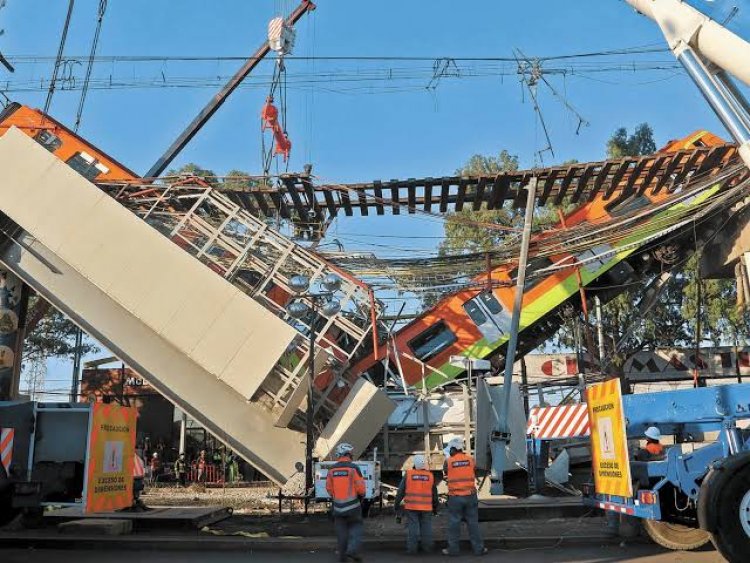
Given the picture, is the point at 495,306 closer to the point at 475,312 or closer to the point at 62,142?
the point at 475,312

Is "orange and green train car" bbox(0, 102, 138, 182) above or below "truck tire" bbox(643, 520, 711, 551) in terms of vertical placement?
above

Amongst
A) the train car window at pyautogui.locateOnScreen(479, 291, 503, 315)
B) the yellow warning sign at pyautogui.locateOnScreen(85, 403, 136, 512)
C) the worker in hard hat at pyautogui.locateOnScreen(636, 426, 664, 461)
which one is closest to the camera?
the worker in hard hat at pyautogui.locateOnScreen(636, 426, 664, 461)

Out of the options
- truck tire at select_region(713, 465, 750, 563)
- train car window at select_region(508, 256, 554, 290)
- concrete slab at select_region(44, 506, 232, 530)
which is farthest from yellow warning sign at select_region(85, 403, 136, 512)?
train car window at select_region(508, 256, 554, 290)

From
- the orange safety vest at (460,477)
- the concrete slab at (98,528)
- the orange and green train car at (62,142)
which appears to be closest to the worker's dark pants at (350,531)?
the orange safety vest at (460,477)

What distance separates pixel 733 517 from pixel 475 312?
35.6 ft

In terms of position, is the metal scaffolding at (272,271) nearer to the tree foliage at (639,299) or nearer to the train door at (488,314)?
the train door at (488,314)

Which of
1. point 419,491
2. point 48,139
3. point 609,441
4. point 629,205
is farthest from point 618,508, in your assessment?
point 48,139

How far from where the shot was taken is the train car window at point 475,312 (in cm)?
1745

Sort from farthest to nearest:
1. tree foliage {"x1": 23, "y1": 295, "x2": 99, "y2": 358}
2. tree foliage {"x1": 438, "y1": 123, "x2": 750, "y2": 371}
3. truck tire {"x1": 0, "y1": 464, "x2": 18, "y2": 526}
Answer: tree foliage {"x1": 23, "y1": 295, "x2": 99, "y2": 358} < tree foliage {"x1": 438, "y1": 123, "x2": 750, "y2": 371} < truck tire {"x1": 0, "y1": 464, "x2": 18, "y2": 526}

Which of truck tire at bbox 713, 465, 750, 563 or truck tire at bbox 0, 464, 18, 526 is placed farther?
truck tire at bbox 0, 464, 18, 526

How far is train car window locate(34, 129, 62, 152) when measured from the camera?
16.3 m

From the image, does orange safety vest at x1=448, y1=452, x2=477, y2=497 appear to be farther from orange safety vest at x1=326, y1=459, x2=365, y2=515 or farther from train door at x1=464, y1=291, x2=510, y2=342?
train door at x1=464, y1=291, x2=510, y2=342

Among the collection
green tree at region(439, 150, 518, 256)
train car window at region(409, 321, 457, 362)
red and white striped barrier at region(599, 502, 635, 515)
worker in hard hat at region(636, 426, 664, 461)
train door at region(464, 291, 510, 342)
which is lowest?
red and white striped barrier at region(599, 502, 635, 515)

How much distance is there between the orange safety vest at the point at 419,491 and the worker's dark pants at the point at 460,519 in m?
0.31
